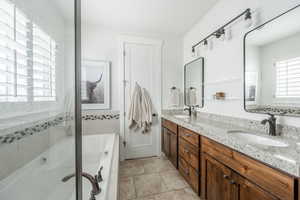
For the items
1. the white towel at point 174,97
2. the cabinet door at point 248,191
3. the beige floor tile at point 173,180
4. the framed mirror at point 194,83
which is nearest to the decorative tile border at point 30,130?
the beige floor tile at point 173,180

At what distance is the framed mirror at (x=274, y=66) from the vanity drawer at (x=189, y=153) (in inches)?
28.9

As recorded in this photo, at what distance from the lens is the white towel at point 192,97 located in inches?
94.1

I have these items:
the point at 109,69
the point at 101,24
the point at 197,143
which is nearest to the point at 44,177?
the point at 197,143

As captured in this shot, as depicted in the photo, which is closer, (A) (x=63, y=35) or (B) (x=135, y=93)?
(A) (x=63, y=35)

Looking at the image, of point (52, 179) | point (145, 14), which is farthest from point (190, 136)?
point (145, 14)

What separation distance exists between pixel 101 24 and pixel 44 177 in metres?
2.36

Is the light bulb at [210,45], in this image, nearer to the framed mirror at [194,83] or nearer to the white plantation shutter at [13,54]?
the framed mirror at [194,83]

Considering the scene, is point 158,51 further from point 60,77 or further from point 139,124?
point 60,77

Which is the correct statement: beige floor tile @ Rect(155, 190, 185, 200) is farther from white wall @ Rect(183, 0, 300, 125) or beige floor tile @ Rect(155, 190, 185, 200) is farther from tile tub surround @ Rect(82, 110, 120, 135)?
tile tub surround @ Rect(82, 110, 120, 135)

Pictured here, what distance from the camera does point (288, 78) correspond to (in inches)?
43.3

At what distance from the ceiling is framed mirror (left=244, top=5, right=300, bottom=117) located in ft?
3.09

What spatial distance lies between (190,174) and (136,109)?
1358mm

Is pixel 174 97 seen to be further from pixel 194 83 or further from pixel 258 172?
pixel 258 172

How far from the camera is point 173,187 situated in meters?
1.73
